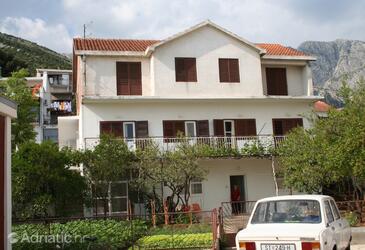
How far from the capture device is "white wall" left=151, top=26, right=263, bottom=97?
2908 centimetres

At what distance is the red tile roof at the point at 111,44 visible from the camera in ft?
96.0

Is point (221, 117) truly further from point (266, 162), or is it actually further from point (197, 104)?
point (266, 162)

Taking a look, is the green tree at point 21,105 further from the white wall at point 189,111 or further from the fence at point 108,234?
the fence at point 108,234

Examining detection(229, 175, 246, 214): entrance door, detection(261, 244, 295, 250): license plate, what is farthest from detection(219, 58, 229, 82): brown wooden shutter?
detection(261, 244, 295, 250): license plate

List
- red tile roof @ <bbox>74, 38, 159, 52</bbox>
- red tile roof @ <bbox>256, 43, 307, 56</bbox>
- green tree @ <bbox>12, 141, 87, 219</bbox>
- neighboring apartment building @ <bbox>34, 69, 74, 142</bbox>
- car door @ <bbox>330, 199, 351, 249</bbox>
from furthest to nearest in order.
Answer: neighboring apartment building @ <bbox>34, 69, 74, 142</bbox>
red tile roof @ <bbox>256, 43, 307, 56</bbox>
red tile roof @ <bbox>74, 38, 159, 52</bbox>
green tree @ <bbox>12, 141, 87, 219</bbox>
car door @ <bbox>330, 199, 351, 249</bbox>

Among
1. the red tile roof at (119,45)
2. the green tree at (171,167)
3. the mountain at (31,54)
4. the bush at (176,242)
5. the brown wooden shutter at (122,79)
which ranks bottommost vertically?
the bush at (176,242)

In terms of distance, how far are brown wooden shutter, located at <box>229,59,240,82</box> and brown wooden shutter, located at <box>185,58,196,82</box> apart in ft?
7.59

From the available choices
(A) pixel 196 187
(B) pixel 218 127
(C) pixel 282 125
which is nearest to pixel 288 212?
(A) pixel 196 187

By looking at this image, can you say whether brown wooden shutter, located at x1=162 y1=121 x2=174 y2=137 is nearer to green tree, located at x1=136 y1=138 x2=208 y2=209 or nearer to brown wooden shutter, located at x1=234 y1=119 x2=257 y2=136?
green tree, located at x1=136 y1=138 x2=208 y2=209

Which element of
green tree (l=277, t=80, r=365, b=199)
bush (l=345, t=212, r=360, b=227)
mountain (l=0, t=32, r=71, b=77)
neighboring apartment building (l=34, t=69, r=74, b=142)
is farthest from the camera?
mountain (l=0, t=32, r=71, b=77)

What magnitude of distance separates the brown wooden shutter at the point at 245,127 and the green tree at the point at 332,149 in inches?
174

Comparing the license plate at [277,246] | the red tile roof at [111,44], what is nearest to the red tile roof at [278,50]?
the red tile roof at [111,44]

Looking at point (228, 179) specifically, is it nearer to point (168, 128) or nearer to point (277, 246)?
point (168, 128)

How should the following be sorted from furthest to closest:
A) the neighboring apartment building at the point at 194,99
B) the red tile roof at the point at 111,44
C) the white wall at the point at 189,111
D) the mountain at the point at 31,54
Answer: the mountain at the point at 31,54 → the red tile roof at the point at 111,44 → the neighboring apartment building at the point at 194,99 → the white wall at the point at 189,111
